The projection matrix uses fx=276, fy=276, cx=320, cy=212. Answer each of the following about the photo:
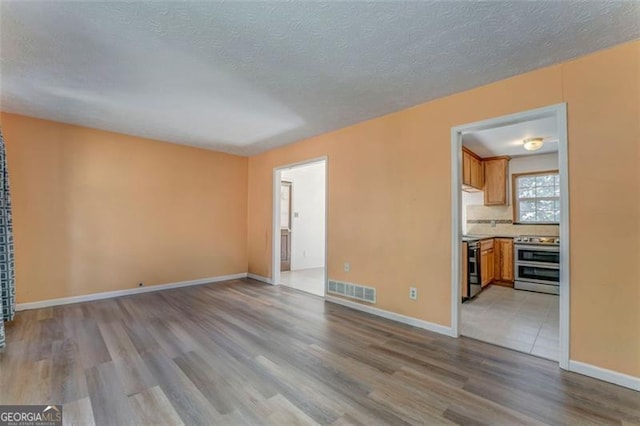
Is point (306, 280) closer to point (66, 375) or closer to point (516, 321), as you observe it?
point (516, 321)

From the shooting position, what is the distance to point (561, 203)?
90.4 inches

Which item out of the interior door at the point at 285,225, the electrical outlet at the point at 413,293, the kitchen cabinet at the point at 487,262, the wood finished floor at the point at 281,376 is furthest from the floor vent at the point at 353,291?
the interior door at the point at 285,225

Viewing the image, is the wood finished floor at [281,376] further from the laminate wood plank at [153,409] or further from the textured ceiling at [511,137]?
the textured ceiling at [511,137]

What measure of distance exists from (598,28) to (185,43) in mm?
2894

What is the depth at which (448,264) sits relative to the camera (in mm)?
2893

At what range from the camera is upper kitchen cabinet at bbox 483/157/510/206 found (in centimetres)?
559

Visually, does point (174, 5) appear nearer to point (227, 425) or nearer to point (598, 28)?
point (227, 425)

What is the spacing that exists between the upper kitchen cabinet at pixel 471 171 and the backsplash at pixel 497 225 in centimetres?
64

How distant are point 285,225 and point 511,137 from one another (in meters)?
4.79

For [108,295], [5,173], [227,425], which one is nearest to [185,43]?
[227,425]

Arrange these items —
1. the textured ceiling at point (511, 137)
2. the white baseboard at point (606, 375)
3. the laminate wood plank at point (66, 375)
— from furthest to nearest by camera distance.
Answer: the textured ceiling at point (511, 137), the white baseboard at point (606, 375), the laminate wood plank at point (66, 375)

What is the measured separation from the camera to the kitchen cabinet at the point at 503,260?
5293 millimetres

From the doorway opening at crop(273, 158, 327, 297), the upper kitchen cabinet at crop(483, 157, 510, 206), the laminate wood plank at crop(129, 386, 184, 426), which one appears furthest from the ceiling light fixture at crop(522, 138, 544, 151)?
the laminate wood plank at crop(129, 386, 184, 426)

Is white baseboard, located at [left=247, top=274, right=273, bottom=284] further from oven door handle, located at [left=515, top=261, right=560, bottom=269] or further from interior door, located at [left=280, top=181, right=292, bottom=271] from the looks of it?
A: oven door handle, located at [left=515, top=261, right=560, bottom=269]
